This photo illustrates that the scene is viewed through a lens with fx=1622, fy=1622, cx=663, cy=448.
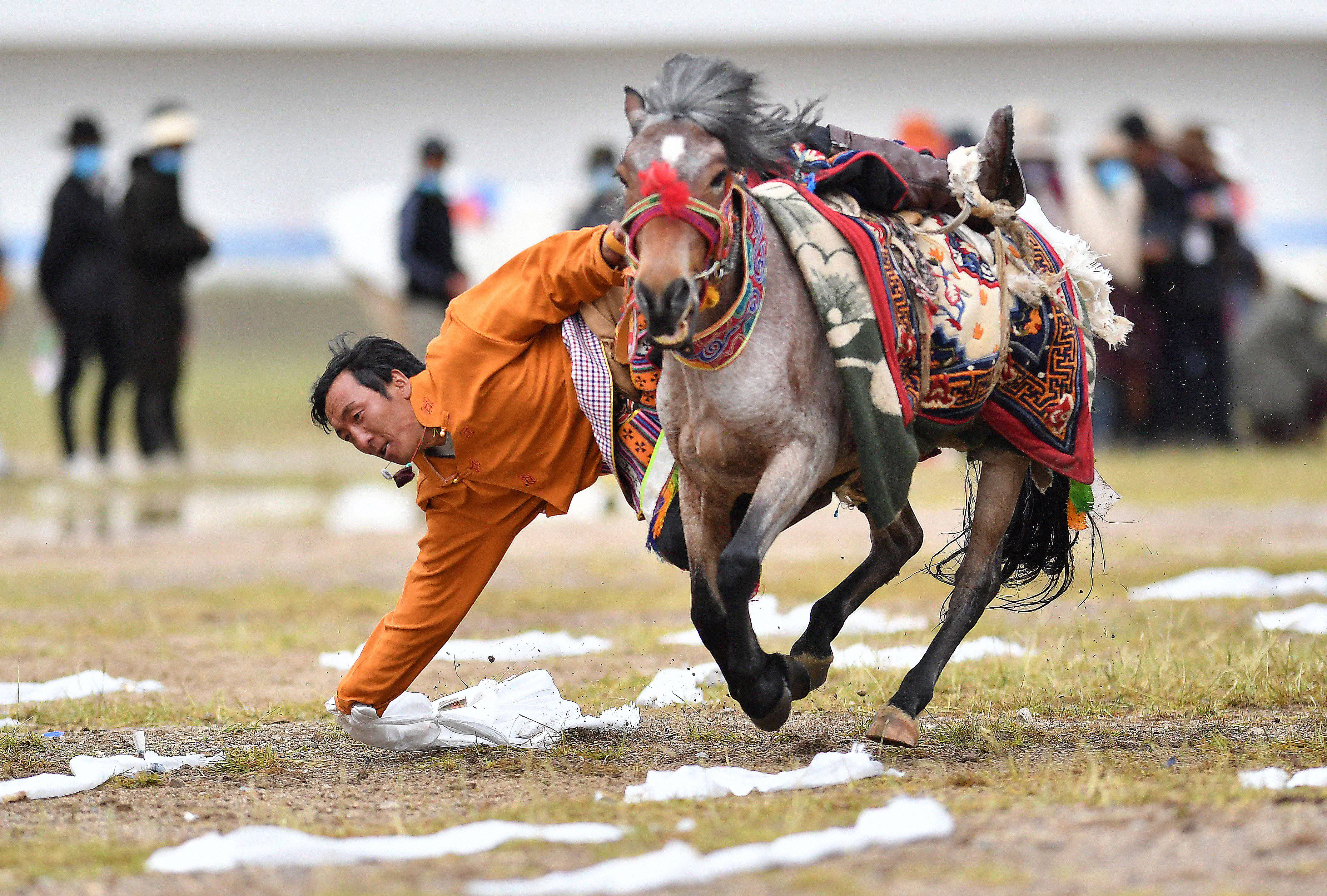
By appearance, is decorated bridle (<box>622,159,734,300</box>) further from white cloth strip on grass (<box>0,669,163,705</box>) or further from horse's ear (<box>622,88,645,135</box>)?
white cloth strip on grass (<box>0,669,163,705</box>)

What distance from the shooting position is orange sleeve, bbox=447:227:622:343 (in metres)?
4.39

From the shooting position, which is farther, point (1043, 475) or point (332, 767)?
Answer: point (1043, 475)

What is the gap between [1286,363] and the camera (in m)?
13.0

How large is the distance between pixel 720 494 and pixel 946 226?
3.31 feet

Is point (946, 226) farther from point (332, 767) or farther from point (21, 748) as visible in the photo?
point (21, 748)

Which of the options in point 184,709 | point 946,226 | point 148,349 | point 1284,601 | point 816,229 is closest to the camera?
point 816,229

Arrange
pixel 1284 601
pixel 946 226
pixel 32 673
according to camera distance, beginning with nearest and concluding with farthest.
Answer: pixel 946 226 < pixel 32 673 < pixel 1284 601

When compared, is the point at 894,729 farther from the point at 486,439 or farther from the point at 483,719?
the point at 486,439

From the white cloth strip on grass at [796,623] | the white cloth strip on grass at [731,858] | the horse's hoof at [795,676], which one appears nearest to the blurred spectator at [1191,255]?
the white cloth strip on grass at [796,623]

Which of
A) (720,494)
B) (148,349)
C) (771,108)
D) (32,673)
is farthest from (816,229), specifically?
(148,349)

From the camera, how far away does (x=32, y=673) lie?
19.5 ft

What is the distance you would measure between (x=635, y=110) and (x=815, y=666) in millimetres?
1669

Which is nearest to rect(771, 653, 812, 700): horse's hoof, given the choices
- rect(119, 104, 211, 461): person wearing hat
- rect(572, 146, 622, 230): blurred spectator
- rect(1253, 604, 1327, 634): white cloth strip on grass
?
rect(1253, 604, 1327, 634): white cloth strip on grass

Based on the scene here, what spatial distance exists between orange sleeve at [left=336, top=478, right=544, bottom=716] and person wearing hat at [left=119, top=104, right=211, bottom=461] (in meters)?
8.46
